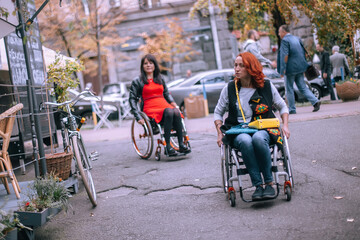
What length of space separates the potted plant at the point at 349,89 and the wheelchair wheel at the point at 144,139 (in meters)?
7.31

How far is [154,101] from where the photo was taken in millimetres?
8102

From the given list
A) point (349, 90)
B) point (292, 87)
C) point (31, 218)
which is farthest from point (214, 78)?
point (31, 218)

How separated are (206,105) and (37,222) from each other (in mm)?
11831

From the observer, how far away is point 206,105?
51.4 ft

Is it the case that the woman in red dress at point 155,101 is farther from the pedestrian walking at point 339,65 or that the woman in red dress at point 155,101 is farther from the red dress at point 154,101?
the pedestrian walking at point 339,65

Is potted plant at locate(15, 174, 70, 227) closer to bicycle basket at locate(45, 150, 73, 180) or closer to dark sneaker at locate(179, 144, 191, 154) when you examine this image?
bicycle basket at locate(45, 150, 73, 180)

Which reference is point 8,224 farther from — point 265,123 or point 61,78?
point 61,78

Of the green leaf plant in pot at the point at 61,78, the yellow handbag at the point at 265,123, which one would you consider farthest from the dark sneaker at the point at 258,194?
the green leaf plant in pot at the point at 61,78

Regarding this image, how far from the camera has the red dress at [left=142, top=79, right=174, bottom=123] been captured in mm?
7953

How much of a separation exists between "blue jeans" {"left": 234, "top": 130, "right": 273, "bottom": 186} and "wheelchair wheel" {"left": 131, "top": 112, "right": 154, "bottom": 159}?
3.26m

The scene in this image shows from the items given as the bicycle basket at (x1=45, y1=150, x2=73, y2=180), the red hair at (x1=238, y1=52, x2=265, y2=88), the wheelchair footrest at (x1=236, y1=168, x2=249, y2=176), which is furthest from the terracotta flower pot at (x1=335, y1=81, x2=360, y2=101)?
the wheelchair footrest at (x1=236, y1=168, x2=249, y2=176)

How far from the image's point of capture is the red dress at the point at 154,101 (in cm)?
795

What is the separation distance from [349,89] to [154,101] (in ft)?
25.0

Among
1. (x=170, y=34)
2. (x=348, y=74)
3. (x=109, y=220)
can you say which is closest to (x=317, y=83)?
(x=348, y=74)
